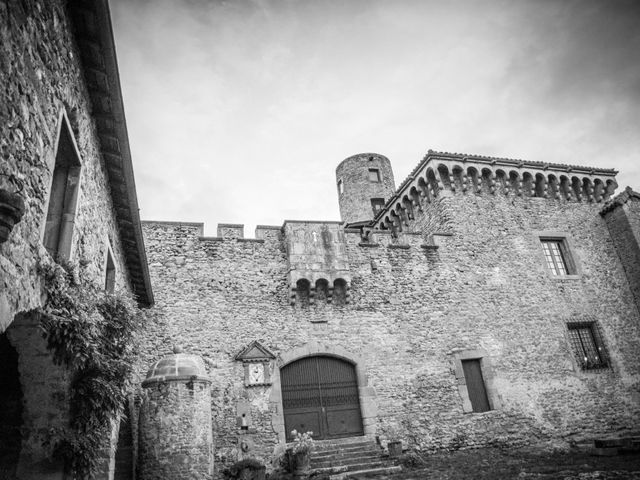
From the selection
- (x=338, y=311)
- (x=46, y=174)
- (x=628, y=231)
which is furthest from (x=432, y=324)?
(x=46, y=174)

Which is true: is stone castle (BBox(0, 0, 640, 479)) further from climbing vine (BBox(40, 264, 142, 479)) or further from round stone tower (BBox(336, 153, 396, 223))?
round stone tower (BBox(336, 153, 396, 223))

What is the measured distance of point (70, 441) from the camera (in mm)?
5078

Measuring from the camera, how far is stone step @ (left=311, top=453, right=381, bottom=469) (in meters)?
10.8

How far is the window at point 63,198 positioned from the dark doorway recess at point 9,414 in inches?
53.8

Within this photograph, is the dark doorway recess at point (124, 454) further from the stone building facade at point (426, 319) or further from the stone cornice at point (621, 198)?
the stone cornice at point (621, 198)

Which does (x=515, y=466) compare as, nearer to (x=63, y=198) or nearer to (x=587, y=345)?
(x=587, y=345)

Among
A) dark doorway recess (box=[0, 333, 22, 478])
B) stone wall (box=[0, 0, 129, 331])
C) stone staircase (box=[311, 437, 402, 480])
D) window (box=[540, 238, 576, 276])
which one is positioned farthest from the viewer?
window (box=[540, 238, 576, 276])

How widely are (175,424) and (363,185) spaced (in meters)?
16.6

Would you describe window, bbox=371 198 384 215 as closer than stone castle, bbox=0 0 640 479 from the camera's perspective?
No

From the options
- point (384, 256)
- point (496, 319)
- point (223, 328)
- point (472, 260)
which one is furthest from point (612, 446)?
point (223, 328)

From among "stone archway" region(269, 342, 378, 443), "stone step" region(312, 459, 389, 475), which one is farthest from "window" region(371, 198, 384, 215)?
"stone step" region(312, 459, 389, 475)

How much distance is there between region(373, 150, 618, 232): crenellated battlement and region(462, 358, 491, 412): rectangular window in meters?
5.81

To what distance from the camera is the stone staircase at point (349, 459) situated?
10344mm

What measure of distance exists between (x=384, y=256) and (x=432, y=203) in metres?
3.31
